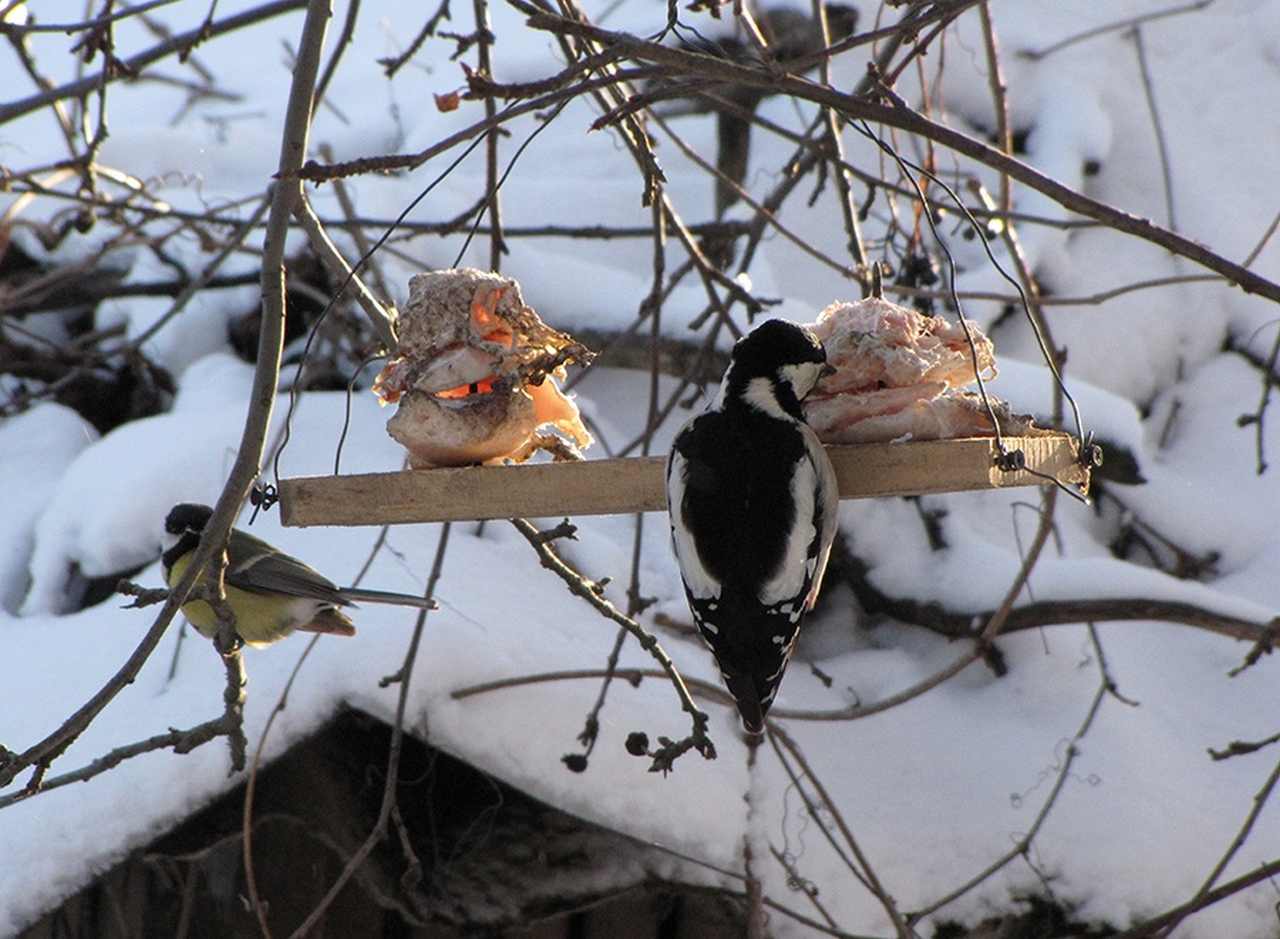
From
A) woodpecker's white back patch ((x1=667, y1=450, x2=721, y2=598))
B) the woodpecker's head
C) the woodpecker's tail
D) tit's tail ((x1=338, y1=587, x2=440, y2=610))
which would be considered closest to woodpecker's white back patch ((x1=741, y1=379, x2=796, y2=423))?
the woodpecker's head

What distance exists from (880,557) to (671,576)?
1.75 ft

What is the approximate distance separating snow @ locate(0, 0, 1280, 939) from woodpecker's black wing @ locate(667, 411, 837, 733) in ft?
3.36

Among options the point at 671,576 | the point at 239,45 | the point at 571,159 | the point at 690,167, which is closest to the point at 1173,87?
the point at 690,167

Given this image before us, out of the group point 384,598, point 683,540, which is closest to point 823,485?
point 683,540

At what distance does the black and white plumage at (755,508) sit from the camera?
6.93ft

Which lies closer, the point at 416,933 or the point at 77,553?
the point at 416,933

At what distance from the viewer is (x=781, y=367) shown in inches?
84.4

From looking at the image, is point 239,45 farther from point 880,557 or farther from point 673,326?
point 880,557

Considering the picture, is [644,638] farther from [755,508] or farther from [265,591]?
[265,591]

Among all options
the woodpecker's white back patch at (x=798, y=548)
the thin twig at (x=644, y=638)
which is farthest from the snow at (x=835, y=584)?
the woodpecker's white back patch at (x=798, y=548)

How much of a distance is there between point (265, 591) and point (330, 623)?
0.14m

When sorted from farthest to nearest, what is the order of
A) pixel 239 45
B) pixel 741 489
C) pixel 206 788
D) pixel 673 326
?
pixel 239 45 → pixel 673 326 → pixel 206 788 → pixel 741 489

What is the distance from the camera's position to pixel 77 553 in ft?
12.4

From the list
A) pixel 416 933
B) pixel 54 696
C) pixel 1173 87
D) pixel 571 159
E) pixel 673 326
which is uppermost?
pixel 1173 87
